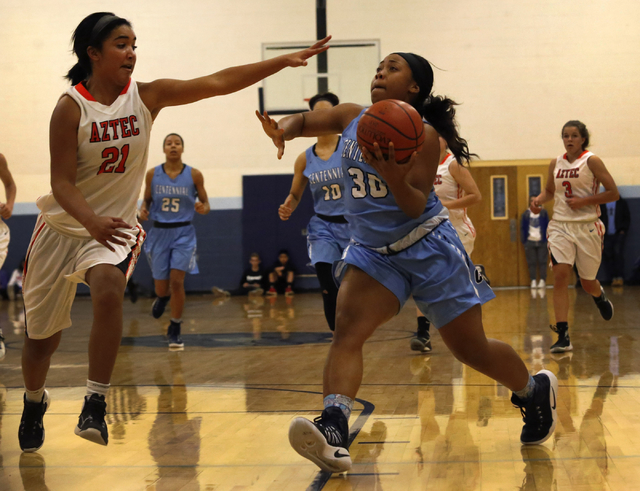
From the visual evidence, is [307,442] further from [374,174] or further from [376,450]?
[374,174]

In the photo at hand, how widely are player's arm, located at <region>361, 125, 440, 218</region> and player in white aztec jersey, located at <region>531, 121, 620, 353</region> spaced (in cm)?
342

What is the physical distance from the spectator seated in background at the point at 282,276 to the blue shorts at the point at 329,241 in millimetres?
8060

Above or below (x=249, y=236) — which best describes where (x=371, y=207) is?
above

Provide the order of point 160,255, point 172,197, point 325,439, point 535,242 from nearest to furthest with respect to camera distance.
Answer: point 325,439
point 160,255
point 172,197
point 535,242

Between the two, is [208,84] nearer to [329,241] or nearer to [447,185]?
[329,241]

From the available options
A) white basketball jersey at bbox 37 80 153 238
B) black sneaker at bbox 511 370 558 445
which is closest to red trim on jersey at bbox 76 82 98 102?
white basketball jersey at bbox 37 80 153 238

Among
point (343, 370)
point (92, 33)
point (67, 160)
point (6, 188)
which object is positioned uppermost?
point (92, 33)

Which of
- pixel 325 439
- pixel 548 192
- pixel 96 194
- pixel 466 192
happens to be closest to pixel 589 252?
pixel 548 192

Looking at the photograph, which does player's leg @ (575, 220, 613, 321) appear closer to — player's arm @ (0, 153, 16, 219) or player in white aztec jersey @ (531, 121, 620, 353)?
player in white aztec jersey @ (531, 121, 620, 353)

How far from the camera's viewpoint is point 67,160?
2916 mm

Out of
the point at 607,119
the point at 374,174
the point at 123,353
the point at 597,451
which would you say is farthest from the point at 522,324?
the point at 607,119

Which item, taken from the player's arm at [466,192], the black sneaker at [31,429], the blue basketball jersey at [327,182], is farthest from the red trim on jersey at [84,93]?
the player's arm at [466,192]

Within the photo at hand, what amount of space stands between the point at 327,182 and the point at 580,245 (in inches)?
89.6

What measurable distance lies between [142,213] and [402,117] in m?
4.92
